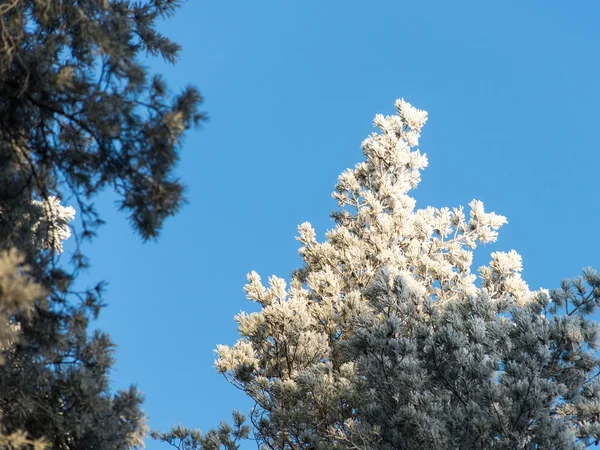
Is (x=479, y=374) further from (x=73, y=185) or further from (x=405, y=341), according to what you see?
(x=73, y=185)

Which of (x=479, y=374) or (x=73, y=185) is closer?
(x=73, y=185)

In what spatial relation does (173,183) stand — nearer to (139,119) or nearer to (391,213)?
(139,119)

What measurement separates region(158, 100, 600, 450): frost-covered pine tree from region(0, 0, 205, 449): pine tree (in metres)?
2.51

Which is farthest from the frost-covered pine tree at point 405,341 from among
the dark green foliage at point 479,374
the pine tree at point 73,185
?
the pine tree at point 73,185

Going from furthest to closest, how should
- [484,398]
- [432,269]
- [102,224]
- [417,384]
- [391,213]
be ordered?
[391,213] < [432,269] < [417,384] < [484,398] < [102,224]

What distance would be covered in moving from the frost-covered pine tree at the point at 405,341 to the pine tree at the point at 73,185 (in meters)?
2.51

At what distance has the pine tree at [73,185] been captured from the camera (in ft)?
15.6

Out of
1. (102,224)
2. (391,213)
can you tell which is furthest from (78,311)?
(391,213)

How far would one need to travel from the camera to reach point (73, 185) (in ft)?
16.7

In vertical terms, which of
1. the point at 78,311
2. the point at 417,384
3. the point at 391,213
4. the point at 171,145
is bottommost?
the point at 78,311

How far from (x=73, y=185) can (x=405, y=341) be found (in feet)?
10.1

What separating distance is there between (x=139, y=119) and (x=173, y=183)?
0.50 m

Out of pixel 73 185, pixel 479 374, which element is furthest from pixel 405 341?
pixel 73 185

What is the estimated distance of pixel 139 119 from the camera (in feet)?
16.4
